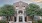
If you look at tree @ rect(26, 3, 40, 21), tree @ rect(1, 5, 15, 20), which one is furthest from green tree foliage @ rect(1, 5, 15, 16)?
tree @ rect(26, 3, 40, 21)

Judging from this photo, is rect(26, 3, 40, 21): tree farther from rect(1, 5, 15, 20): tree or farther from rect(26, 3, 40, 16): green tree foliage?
rect(1, 5, 15, 20): tree

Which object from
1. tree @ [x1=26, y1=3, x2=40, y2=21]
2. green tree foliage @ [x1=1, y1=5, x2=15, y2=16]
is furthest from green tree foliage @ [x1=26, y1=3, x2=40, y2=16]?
green tree foliage @ [x1=1, y1=5, x2=15, y2=16]

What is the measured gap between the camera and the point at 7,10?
262cm

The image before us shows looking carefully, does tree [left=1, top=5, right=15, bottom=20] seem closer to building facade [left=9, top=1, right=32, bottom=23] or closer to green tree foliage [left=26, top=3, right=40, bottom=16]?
building facade [left=9, top=1, right=32, bottom=23]

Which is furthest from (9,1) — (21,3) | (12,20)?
(12,20)

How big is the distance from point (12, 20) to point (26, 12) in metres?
0.38

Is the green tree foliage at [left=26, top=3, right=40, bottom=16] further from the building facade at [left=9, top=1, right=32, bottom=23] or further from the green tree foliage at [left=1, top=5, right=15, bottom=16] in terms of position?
the green tree foliage at [left=1, top=5, right=15, bottom=16]

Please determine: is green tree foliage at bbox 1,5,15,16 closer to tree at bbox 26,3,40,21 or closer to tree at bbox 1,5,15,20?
tree at bbox 1,5,15,20

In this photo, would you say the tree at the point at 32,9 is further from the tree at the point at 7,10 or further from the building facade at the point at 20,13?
the tree at the point at 7,10

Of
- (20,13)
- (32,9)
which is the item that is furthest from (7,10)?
(32,9)

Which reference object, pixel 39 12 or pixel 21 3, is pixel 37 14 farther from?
pixel 21 3

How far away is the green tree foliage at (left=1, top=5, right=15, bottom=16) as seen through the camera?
2600 millimetres

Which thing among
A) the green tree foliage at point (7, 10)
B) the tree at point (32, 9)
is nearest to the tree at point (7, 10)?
the green tree foliage at point (7, 10)

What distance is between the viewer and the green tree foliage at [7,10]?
8.53 feet
